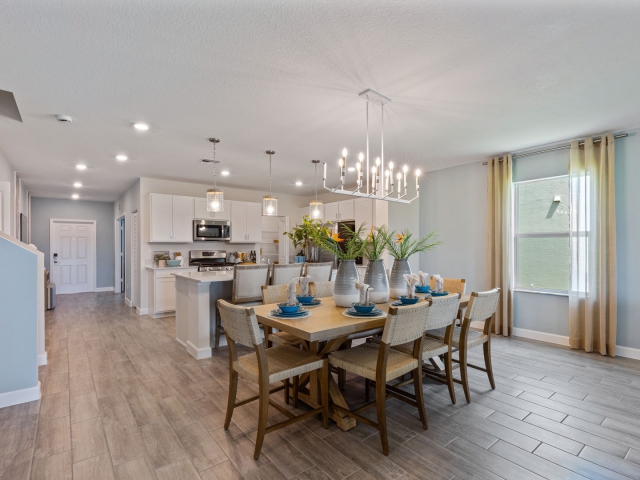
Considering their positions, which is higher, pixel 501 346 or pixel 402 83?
pixel 402 83

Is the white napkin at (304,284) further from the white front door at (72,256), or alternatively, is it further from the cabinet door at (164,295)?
the white front door at (72,256)

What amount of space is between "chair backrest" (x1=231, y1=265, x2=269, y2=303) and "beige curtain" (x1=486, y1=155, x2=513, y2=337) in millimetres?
2998

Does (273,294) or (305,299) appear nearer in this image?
(305,299)

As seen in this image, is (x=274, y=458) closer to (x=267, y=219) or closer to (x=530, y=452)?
(x=530, y=452)

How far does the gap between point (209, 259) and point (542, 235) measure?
5555mm

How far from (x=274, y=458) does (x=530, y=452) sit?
4.86ft

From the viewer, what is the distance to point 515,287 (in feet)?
14.8

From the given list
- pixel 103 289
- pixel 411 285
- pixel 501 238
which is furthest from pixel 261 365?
pixel 103 289

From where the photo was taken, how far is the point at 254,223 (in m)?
7.06

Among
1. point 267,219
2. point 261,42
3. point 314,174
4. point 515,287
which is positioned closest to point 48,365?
point 261,42

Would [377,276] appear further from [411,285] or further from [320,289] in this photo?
[320,289]

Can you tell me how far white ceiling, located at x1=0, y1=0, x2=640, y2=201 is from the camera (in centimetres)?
176

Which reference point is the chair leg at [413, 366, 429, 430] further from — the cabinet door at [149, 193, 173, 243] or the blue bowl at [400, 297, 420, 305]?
the cabinet door at [149, 193, 173, 243]

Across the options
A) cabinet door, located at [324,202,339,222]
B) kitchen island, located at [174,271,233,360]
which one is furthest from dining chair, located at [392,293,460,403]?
cabinet door, located at [324,202,339,222]
